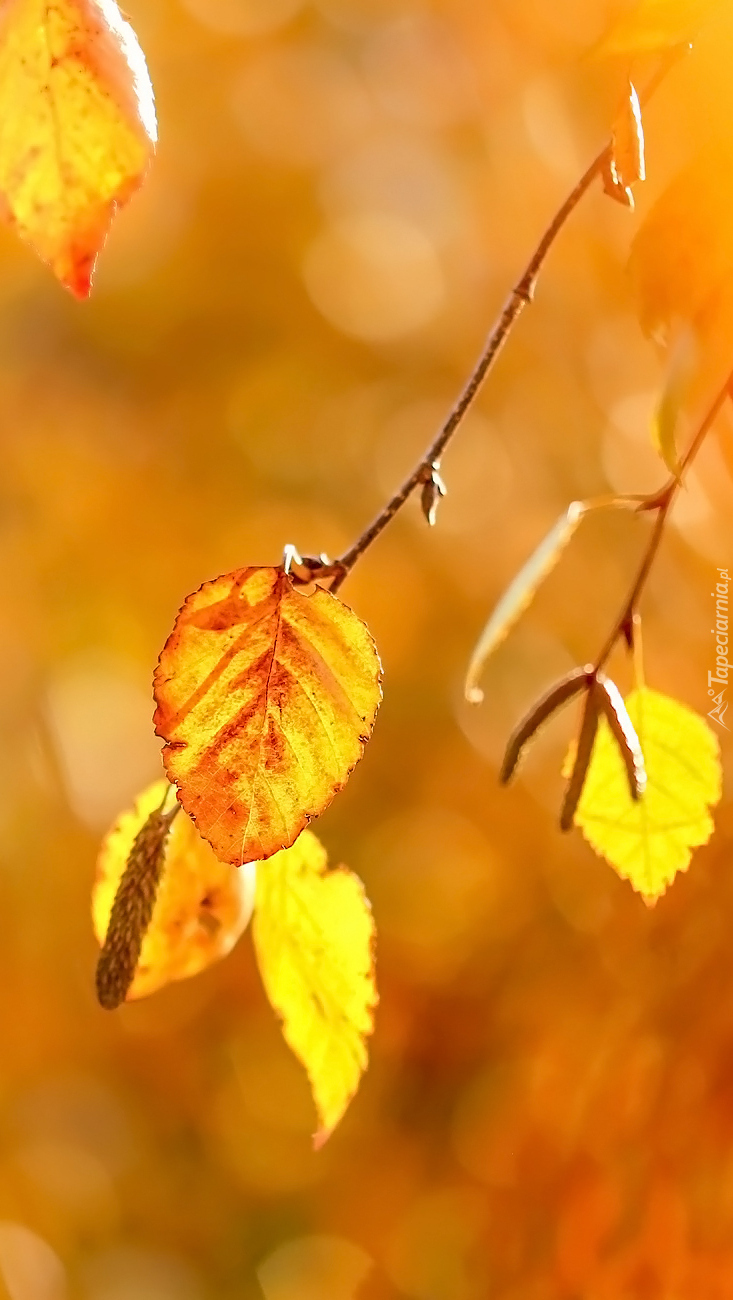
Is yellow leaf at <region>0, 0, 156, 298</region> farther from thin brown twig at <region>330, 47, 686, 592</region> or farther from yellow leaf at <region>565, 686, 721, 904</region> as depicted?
yellow leaf at <region>565, 686, 721, 904</region>

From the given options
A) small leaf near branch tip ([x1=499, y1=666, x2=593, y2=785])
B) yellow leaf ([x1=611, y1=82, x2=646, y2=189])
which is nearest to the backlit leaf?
yellow leaf ([x1=611, y1=82, x2=646, y2=189])

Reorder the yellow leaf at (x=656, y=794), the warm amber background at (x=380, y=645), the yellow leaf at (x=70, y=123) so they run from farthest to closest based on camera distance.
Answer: the warm amber background at (x=380, y=645) < the yellow leaf at (x=656, y=794) < the yellow leaf at (x=70, y=123)

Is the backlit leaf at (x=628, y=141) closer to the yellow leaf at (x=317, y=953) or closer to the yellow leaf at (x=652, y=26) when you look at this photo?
the yellow leaf at (x=652, y=26)

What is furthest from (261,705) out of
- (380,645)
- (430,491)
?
(380,645)

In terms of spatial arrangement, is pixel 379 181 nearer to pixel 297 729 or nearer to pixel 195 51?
pixel 195 51

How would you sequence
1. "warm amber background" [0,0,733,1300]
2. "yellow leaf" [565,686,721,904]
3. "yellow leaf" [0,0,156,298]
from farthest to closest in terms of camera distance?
"warm amber background" [0,0,733,1300]
"yellow leaf" [565,686,721,904]
"yellow leaf" [0,0,156,298]

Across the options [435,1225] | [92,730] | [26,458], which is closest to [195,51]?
[26,458]

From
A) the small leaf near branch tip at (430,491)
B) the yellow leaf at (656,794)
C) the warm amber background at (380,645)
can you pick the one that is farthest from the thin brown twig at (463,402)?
the warm amber background at (380,645)
